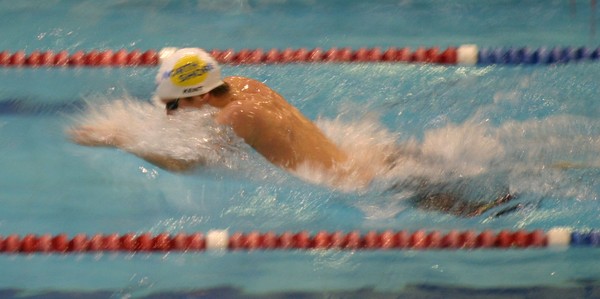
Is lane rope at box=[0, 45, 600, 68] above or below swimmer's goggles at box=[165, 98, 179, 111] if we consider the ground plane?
below

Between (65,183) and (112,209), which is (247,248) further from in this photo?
(65,183)

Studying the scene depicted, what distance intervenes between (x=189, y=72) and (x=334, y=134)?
0.72 metres

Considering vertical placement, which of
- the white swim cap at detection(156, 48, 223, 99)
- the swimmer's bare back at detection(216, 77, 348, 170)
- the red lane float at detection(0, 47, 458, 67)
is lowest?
the red lane float at detection(0, 47, 458, 67)

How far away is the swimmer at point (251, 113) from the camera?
11.4 ft

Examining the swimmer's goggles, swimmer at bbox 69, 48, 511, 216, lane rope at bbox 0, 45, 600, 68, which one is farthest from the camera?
lane rope at bbox 0, 45, 600, 68

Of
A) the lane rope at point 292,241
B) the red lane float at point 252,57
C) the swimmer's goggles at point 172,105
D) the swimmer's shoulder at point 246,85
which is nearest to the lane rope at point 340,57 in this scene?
the red lane float at point 252,57

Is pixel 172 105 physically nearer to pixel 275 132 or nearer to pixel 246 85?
pixel 246 85

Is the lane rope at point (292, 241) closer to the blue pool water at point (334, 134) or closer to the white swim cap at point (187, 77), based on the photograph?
the blue pool water at point (334, 134)

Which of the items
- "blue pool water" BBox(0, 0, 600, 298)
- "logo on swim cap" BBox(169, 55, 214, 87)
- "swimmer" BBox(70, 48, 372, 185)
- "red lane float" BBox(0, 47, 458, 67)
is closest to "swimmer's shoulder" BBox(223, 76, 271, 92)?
"swimmer" BBox(70, 48, 372, 185)

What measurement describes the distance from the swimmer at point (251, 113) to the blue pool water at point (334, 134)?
0.10 meters

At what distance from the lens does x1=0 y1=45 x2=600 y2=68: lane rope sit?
4.53m

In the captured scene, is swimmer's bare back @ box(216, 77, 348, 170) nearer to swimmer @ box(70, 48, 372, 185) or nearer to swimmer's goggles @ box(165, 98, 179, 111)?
swimmer @ box(70, 48, 372, 185)

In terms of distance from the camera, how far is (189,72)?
11.5ft

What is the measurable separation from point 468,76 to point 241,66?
3.49 ft
